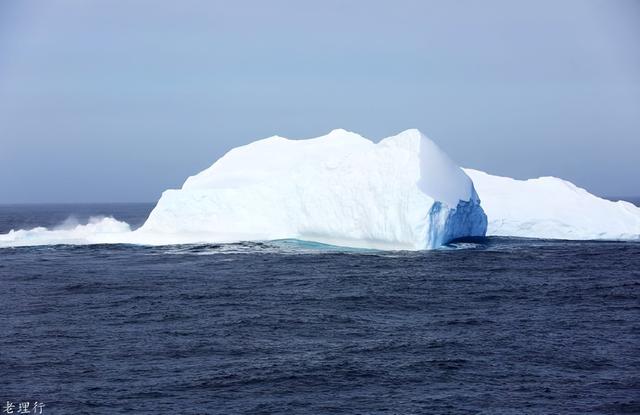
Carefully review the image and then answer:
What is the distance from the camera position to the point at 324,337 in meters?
18.7

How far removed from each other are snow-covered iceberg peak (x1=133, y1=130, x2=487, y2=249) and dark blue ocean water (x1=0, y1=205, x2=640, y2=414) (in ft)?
Answer: 12.0

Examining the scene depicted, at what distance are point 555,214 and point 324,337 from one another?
27.1 m

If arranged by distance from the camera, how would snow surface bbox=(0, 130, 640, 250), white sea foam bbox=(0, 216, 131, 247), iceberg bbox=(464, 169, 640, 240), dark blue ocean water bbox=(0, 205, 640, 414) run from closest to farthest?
dark blue ocean water bbox=(0, 205, 640, 414) → snow surface bbox=(0, 130, 640, 250) → white sea foam bbox=(0, 216, 131, 247) → iceberg bbox=(464, 169, 640, 240)

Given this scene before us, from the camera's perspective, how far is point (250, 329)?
19547mm

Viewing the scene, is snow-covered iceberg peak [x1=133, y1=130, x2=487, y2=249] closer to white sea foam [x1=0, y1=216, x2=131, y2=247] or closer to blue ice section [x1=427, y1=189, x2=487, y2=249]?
blue ice section [x1=427, y1=189, x2=487, y2=249]

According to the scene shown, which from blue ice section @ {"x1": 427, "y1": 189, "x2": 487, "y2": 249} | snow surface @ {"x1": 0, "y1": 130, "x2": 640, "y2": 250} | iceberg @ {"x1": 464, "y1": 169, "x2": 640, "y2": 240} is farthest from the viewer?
iceberg @ {"x1": 464, "y1": 169, "x2": 640, "y2": 240}

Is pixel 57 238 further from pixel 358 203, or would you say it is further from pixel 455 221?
pixel 455 221

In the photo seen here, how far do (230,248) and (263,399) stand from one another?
83.7 feet

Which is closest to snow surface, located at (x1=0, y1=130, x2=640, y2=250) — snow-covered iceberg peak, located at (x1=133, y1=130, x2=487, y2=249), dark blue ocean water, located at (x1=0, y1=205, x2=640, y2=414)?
snow-covered iceberg peak, located at (x1=133, y1=130, x2=487, y2=249)

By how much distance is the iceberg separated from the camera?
42344 mm

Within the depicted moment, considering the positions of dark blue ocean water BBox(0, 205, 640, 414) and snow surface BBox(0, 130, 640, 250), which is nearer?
dark blue ocean water BBox(0, 205, 640, 414)

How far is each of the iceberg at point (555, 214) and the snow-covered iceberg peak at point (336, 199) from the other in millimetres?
3508

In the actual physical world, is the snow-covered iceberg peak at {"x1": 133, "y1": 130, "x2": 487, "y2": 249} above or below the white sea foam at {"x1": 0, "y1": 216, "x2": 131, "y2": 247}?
above

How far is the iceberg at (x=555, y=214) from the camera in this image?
4234cm
